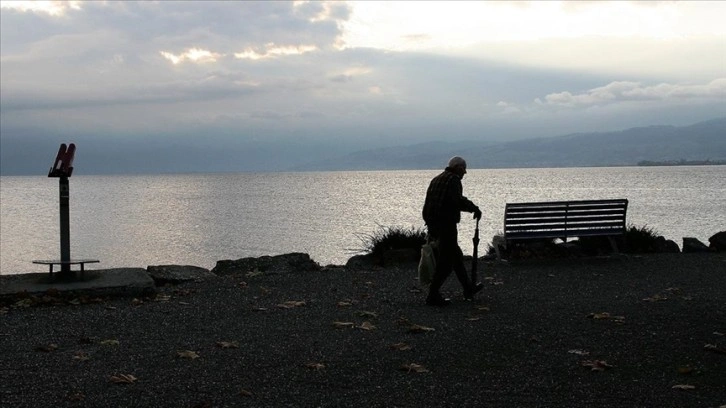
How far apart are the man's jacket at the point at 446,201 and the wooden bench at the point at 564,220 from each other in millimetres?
4411

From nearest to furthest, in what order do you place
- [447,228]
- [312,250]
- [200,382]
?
[200,382] → [447,228] → [312,250]

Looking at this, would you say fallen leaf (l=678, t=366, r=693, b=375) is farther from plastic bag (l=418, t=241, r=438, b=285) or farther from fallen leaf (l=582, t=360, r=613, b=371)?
plastic bag (l=418, t=241, r=438, b=285)

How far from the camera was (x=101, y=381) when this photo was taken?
5949mm

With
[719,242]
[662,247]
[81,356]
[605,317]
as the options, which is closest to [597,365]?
[605,317]

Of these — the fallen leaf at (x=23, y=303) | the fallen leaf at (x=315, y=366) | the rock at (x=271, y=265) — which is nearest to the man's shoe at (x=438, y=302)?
the fallen leaf at (x=315, y=366)

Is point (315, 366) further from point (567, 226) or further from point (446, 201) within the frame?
point (567, 226)

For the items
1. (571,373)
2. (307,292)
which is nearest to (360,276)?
(307,292)

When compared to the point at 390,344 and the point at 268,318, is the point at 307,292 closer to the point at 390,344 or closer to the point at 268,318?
the point at 268,318

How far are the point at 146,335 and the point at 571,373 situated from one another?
430cm

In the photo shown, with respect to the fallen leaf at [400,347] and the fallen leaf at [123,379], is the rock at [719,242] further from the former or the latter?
the fallen leaf at [123,379]

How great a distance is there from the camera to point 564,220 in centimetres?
1417

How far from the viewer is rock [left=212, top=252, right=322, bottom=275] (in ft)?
43.5

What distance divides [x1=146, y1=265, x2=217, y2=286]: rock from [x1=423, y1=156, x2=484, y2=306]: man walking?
175 inches

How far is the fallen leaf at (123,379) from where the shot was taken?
5.89 metres
